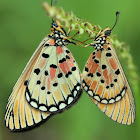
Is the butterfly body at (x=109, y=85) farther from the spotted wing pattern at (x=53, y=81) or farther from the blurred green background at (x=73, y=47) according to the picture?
the blurred green background at (x=73, y=47)

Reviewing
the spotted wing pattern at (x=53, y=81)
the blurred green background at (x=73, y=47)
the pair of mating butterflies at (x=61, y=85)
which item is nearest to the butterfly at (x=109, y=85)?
the pair of mating butterflies at (x=61, y=85)

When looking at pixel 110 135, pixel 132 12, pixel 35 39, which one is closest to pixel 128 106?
pixel 110 135

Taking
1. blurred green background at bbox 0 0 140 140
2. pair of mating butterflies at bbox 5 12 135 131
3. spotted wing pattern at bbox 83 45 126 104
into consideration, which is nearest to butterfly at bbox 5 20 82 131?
pair of mating butterflies at bbox 5 12 135 131

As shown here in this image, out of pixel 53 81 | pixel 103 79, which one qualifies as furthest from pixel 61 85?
pixel 103 79

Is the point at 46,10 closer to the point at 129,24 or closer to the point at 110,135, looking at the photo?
the point at 129,24

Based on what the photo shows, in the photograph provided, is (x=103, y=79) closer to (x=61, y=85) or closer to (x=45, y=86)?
(x=61, y=85)

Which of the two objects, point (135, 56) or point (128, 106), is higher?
point (135, 56)

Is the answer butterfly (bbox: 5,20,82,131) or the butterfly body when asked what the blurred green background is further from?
butterfly (bbox: 5,20,82,131)
